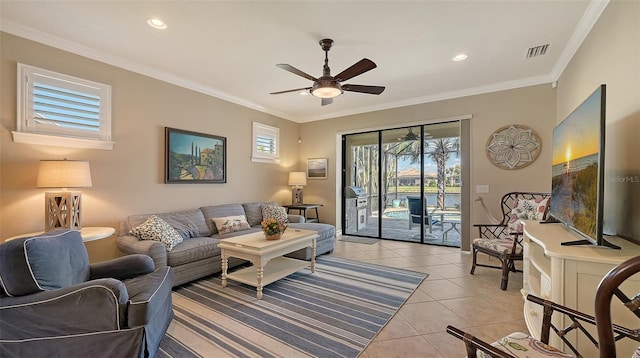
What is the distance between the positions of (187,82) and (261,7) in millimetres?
2268

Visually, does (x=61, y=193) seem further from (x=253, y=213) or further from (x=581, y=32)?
(x=581, y=32)

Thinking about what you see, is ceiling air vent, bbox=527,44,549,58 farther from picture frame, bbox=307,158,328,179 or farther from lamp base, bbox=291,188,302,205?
lamp base, bbox=291,188,302,205

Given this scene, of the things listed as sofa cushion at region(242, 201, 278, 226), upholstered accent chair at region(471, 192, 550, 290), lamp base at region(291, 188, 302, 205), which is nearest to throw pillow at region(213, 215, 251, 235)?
sofa cushion at region(242, 201, 278, 226)

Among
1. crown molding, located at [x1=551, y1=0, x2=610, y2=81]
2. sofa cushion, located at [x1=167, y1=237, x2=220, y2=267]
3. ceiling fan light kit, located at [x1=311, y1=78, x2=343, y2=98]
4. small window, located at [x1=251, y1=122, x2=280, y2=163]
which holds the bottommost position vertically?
sofa cushion, located at [x1=167, y1=237, x2=220, y2=267]

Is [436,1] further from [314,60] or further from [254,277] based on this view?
[254,277]

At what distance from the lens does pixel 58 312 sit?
1556 millimetres

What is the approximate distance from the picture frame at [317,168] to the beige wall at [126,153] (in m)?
1.37

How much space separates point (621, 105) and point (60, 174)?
4817mm

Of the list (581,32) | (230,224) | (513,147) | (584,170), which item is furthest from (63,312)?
(513,147)

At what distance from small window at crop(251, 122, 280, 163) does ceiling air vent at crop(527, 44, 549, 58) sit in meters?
4.33

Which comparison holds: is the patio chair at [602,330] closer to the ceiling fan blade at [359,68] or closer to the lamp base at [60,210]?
the ceiling fan blade at [359,68]

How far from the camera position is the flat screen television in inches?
58.2

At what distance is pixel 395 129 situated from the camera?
5438 mm

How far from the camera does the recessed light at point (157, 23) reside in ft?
8.30
